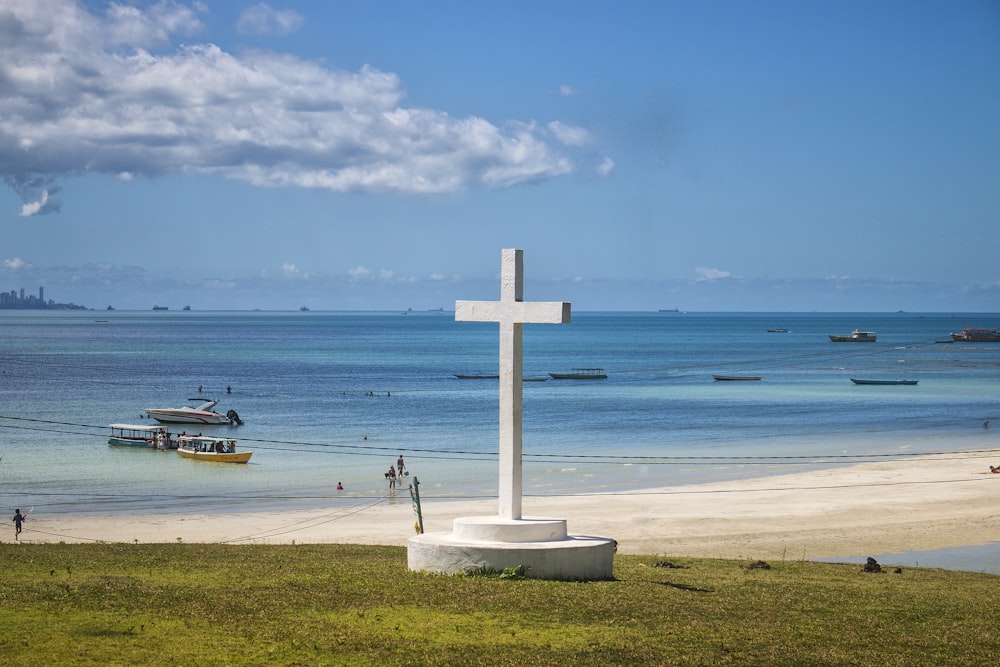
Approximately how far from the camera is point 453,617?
40.2 ft

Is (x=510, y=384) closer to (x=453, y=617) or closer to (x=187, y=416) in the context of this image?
(x=453, y=617)

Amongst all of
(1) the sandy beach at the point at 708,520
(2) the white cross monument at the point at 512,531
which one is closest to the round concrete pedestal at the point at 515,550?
(2) the white cross monument at the point at 512,531

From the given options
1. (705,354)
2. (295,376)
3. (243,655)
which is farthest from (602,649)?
(705,354)

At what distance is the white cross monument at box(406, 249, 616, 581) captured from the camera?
48.8 feet

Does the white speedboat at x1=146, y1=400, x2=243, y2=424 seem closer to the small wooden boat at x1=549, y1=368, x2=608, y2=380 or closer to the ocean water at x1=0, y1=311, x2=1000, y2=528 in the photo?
the ocean water at x1=0, y1=311, x2=1000, y2=528

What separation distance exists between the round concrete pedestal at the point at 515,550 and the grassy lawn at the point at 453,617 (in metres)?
0.33

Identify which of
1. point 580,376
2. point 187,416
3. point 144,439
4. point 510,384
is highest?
point 510,384

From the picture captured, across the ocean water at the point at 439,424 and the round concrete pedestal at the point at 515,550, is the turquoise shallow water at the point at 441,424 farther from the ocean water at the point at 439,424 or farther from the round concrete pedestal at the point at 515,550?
the round concrete pedestal at the point at 515,550

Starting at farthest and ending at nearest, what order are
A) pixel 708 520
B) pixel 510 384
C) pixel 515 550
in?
pixel 708 520, pixel 510 384, pixel 515 550

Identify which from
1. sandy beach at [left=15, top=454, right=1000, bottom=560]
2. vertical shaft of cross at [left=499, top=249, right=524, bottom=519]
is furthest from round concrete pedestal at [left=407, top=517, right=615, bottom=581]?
sandy beach at [left=15, top=454, right=1000, bottom=560]

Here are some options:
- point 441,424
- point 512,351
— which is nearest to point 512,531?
point 512,351

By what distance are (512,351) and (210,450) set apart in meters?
38.4

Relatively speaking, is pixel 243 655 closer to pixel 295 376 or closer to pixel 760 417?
pixel 760 417

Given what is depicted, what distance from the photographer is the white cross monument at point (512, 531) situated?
586 inches
